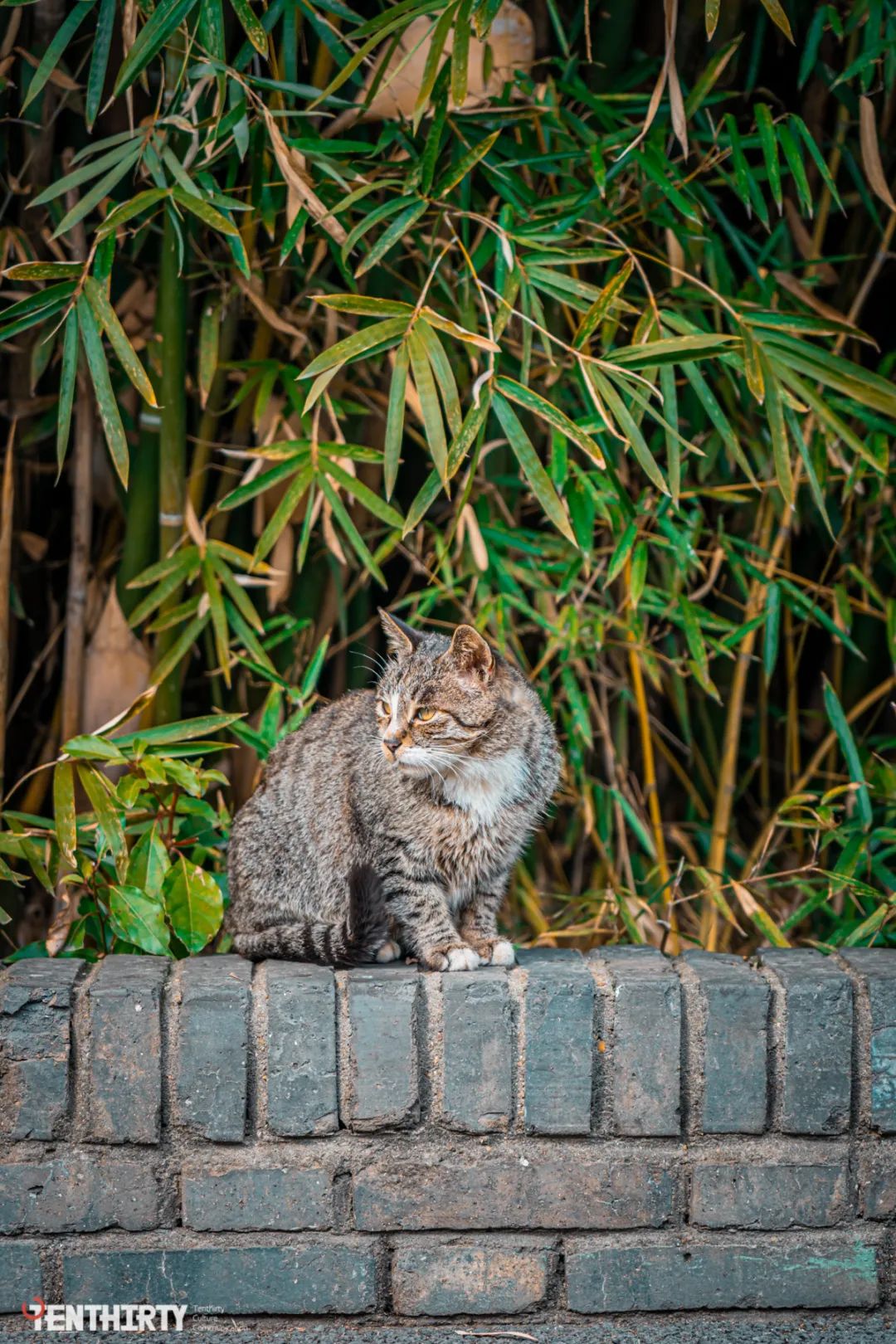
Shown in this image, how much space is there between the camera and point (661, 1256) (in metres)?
1.80

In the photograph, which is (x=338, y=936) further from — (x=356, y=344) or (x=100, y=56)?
(x=100, y=56)

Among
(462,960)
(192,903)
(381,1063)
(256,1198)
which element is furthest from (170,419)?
(256,1198)

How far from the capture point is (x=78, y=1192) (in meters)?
1.78

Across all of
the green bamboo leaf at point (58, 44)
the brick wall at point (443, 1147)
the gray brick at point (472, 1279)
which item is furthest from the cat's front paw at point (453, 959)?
the green bamboo leaf at point (58, 44)

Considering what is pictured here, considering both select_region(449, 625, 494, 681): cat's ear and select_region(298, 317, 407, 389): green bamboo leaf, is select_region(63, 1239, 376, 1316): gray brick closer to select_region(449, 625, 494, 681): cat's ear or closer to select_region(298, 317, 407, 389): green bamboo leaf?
select_region(449, 625, 494, 681): cat's ear

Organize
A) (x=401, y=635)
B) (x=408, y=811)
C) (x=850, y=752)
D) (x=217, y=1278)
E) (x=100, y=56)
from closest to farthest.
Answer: (x=217, y=1278) → (x=100, y=56) → (x=408, y=811) → (x=401, y=635) → (x=850, y=752)

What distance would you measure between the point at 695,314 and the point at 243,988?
1464 mm

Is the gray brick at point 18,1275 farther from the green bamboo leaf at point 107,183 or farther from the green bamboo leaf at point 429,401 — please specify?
the green bamboo leaf at point 107,183

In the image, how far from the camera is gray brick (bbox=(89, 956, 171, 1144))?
1776 mm

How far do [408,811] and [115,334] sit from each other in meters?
0.83

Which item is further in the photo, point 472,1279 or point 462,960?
point 462,960

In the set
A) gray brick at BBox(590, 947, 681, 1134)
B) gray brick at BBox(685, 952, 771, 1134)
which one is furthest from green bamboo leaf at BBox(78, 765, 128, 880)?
gray brick at BBox(685, 952, 771, 1134)

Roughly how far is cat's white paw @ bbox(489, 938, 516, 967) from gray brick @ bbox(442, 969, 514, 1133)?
0.57 ft

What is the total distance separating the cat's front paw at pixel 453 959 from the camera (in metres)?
1.97
